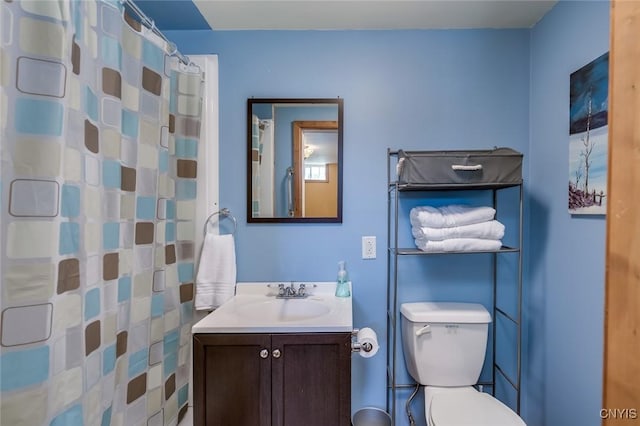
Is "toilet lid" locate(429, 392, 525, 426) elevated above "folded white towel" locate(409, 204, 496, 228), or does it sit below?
below

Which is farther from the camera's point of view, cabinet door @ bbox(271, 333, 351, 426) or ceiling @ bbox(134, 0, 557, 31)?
ceiling @ bbox(134, 0, 557, 31)

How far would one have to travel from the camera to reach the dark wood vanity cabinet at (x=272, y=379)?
1100 mm

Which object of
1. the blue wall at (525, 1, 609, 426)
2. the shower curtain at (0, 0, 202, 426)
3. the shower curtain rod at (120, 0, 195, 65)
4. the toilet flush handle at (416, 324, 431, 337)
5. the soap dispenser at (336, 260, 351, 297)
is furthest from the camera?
the soap dispenser at (336, 260, 351, 297)

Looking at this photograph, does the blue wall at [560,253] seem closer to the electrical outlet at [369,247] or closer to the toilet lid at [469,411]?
the toilet lid at [469,411]

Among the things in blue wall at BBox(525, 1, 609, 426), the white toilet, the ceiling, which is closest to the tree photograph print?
blue wall at BBox(525, 1, 609, 426)

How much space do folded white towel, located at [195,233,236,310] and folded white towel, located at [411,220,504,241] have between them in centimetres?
101

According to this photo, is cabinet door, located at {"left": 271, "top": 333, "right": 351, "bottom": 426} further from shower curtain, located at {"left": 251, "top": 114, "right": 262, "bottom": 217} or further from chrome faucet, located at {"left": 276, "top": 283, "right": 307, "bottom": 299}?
shower curtain, located at {"left": 251, "top": 114, "right": 262, "bottom": 217}

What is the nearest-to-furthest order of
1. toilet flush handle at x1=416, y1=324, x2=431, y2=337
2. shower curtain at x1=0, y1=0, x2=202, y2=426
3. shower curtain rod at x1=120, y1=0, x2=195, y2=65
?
shower curtain at x1=0, y1=0, x2=202, y2=426, shower curtain rod at x1=120, y1=0, x2=195, y2=65, toilet flush handle at x1=416, y1=324, x2=431, y2=337

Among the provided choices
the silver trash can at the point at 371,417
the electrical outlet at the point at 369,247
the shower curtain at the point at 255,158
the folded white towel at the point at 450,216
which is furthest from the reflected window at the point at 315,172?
the silver trash can at the point at 371,417

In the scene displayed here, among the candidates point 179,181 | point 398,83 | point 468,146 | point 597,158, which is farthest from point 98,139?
point 597,158

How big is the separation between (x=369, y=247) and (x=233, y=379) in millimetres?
890

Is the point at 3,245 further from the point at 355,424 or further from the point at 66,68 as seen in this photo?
the point at 355,424

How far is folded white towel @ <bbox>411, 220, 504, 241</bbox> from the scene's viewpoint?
4.31 feet

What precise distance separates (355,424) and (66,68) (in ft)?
6.20
